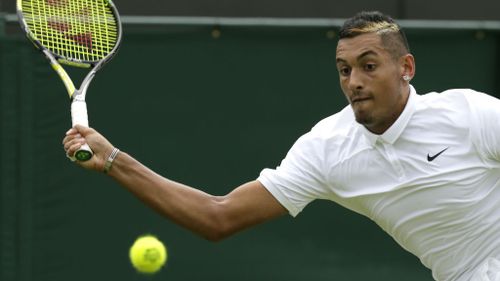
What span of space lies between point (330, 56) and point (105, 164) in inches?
137

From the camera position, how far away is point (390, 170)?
159 inches

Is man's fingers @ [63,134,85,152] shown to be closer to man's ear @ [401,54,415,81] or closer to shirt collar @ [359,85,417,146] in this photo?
shirt collar @ [359,85,417,146]

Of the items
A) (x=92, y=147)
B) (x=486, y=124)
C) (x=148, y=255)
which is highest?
(x=486, y=124)

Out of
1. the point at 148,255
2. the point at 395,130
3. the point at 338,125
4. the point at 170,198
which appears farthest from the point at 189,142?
the point at 395,130

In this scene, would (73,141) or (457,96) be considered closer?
(73,141)

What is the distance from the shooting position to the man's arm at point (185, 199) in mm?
3861

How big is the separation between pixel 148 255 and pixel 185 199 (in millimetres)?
2649

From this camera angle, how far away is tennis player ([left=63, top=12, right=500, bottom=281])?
3932 mm

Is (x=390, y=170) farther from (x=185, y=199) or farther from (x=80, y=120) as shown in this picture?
(x=80, y=120)

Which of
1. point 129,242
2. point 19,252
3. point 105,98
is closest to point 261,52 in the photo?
point 105,98

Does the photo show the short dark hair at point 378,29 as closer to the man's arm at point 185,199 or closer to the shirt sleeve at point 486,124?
the shirt sleeve at point 486,124

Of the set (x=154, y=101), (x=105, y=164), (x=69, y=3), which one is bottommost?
(x=154, y=101)

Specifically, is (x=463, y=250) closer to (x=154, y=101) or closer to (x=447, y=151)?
(x=447, y=151)

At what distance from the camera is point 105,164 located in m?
3.84
